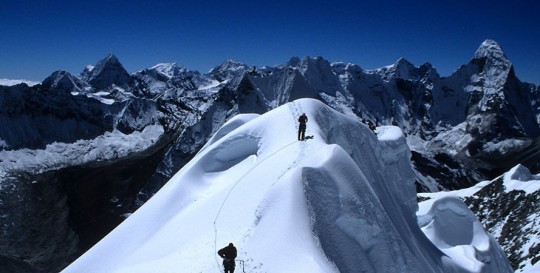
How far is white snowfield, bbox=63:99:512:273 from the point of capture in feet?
62.7

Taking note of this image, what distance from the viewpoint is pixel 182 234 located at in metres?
24.6


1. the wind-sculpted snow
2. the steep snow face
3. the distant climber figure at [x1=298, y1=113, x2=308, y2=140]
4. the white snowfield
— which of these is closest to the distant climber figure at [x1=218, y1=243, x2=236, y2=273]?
the white snowfield

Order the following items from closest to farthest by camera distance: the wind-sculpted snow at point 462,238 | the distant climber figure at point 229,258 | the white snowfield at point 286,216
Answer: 1. the distant climber figure at point 229,258
2. the white snowfield at point 286,216
3. the wind-sculpted snow at point 462,238

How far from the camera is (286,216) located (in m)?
19.6

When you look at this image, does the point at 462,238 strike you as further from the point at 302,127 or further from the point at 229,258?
the point at 229,258

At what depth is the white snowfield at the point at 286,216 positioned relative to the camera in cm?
1912

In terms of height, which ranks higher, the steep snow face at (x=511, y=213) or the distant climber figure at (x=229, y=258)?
the distant climber figure at (x=229, y=258)

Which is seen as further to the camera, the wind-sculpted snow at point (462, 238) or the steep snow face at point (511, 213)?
the steep snow face at point (511, 213)

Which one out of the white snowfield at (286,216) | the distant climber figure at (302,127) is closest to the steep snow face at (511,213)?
the white snowfield at (286,216)

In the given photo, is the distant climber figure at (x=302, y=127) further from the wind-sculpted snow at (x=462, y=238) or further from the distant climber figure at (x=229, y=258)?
the wind-sculpted snow at (x=462, y=238)

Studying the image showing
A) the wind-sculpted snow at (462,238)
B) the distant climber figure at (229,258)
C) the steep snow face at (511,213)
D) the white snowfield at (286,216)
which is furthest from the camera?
the steep snow face at (511,213)

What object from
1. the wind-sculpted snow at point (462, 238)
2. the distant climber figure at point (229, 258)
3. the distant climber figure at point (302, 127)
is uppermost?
the distant climber figure at point (302, 127)

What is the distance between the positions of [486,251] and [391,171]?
34.5ft

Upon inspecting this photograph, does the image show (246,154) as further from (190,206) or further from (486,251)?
(486,251)
